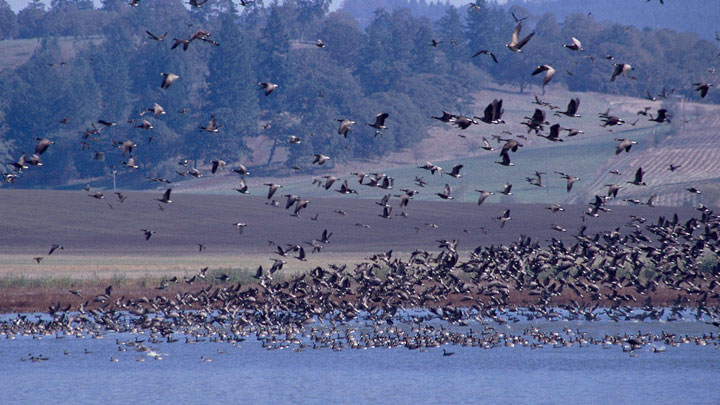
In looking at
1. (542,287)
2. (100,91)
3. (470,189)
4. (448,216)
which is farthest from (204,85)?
(542,287)

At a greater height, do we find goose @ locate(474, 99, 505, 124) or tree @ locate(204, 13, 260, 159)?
tree @ locate(204, 13, 260, 159)

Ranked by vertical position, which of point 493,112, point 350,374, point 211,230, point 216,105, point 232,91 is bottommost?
point 350,374

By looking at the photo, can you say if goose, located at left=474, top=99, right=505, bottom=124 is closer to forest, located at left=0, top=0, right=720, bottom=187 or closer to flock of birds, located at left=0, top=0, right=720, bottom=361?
flock of birds, located at left=0, top=0, right=720, bottom=361

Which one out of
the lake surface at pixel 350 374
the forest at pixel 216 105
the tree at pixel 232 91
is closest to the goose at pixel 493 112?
the lake surface at pixel 350 374

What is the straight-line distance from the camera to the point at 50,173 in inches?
6255

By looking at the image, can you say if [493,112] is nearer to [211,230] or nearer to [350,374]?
[350,374]

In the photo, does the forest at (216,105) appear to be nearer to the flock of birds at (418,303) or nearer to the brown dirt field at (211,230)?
the brown dirt field at (211,230)

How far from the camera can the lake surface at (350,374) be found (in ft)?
109

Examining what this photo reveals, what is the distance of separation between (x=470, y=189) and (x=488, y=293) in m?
98.7

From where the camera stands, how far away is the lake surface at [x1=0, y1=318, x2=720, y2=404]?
3325 centimetres

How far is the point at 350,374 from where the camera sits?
1458 inches

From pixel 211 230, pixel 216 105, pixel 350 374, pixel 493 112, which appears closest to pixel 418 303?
pixel 350 374

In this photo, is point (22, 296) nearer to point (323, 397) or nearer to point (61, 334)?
point (61, 334)

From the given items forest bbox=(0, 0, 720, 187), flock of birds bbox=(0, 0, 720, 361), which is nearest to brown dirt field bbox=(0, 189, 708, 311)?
flock of birds bbox=(0, 0, 720, 361)
